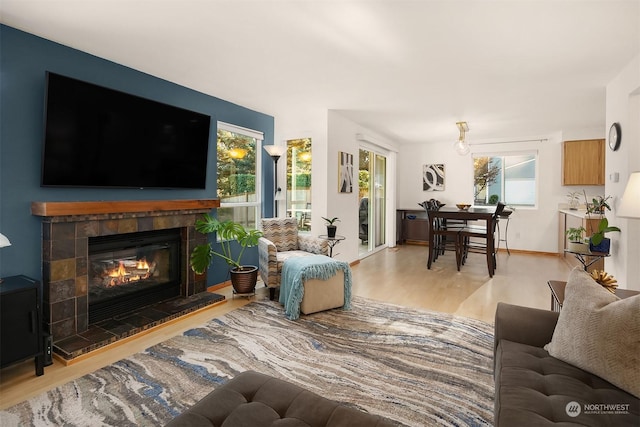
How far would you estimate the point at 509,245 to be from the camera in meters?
6.82

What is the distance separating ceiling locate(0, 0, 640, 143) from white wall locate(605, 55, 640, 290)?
0.60 ft

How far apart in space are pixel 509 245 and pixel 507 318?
578cm

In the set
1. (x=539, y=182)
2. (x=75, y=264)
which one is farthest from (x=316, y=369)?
(x=539, y=182)

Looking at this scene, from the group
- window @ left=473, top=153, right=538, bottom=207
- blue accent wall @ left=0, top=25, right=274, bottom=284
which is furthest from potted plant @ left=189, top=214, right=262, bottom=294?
window @ left=473, top=153, right=538, bottom=207

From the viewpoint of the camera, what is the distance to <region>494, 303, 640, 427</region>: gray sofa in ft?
3.62

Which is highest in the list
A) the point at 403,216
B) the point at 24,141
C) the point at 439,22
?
the point at 439,22

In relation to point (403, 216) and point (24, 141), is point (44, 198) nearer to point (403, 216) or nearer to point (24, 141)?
point (24, 141)

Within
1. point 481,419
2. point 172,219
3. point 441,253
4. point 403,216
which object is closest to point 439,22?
point 481,419

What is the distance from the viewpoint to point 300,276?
3.09 meters

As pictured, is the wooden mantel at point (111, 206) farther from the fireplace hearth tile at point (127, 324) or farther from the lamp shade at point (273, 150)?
the lamp shade at point (273, 150)

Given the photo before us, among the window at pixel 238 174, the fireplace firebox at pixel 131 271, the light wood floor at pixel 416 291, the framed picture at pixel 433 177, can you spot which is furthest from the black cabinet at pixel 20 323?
the framed picture at pixel 433 177

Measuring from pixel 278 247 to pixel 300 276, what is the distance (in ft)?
3.40

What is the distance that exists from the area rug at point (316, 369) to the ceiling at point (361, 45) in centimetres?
234

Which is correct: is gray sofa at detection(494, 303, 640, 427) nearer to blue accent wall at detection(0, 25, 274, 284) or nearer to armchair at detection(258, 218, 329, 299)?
armchair at detection(258, 218, 329, 299)
